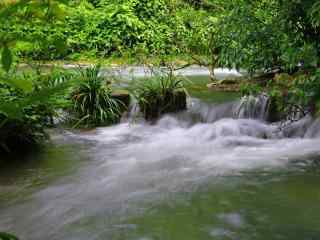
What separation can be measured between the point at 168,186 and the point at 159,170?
0.68m

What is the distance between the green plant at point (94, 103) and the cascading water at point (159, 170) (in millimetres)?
272

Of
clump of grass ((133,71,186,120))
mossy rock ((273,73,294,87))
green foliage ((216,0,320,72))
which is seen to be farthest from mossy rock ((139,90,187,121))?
green foliage ((216,0,320,72))

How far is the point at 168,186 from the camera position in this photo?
4.67 m

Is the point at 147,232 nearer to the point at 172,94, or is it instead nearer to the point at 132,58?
the point at 172,94

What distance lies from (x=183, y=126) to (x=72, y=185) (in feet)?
12.6

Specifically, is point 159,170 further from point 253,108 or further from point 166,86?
point 253,108

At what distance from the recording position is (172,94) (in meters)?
8.57

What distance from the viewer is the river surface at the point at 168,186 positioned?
142 inches

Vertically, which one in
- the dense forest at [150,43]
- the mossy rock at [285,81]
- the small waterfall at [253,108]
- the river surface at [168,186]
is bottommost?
the river surface at [168,186]

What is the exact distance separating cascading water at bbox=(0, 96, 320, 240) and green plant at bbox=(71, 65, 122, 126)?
272mm

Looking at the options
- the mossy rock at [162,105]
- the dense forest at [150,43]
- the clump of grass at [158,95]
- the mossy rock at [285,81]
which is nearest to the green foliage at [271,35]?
the dense forest at [150,43]

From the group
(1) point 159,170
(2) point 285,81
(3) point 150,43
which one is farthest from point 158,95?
(3) point 150,43

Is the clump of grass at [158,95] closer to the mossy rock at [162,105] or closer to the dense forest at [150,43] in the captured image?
the mossy rock at [162,105]

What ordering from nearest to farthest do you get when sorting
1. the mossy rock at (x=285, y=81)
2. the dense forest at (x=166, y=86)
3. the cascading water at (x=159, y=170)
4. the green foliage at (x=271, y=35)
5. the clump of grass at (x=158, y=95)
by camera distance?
the dense forest at (x=166, y=86)
the green foliage at (x=271, y=35)
the cascading water at (x=159, y=170)
the mossy rock at (x=285, y=81)
the clump of grass at (x=158, y=95)
